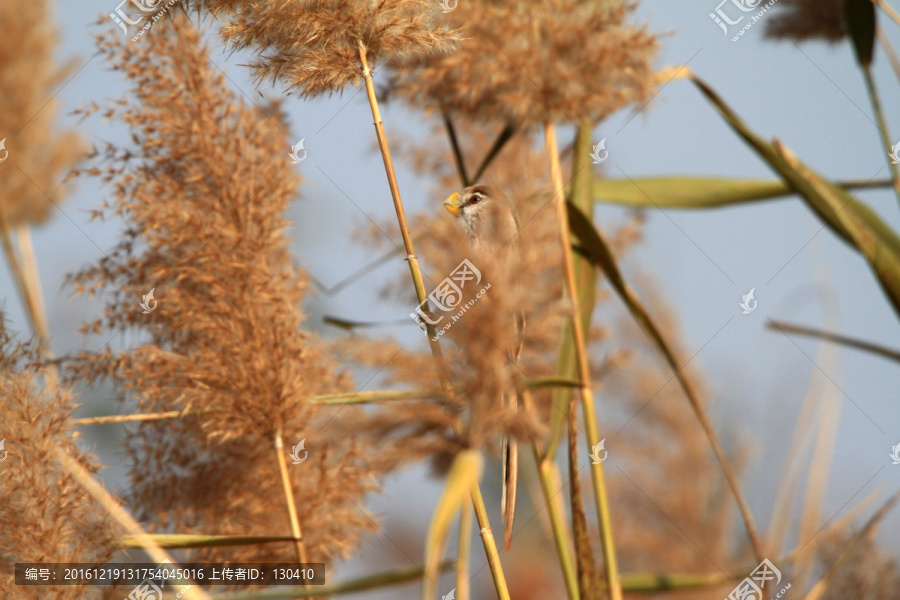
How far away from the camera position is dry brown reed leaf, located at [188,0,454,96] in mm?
1188

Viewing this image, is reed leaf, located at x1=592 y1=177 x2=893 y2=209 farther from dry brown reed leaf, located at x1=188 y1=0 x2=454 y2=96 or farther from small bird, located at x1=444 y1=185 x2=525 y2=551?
dry brown reed leaf, located at x1=188 y1=0 x2=454 y2=96

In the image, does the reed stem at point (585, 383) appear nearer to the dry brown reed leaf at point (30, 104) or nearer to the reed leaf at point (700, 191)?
the reed leaf at point (700, 191)

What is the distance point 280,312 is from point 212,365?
18 centimetres

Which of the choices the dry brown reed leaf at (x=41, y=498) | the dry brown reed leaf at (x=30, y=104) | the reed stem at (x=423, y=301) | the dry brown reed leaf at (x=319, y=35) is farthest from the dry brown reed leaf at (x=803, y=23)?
the dry brown reed leaf at (x=30, y=104)

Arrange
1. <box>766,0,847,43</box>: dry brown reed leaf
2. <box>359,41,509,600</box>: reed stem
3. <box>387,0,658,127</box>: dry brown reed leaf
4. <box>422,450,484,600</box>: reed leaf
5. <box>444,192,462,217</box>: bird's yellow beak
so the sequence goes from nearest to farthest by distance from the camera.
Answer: <box>422,450,484,600</box>: reed leaf < <box>359,41,509,600</box>: reed stem < <box>387,0,658,127</box>: dry brown reed leaf < <box>444,192,462,217</box>: bird's yellow beak < <box>766,0,847,43</box>: dry brown reed leaf

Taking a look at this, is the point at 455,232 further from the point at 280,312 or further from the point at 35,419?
the point at 35,419

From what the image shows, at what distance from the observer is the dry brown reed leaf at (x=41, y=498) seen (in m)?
1.22

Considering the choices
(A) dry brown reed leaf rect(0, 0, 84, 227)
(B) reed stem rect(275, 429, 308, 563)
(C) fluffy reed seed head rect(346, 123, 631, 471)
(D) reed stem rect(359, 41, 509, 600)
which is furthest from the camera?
(A) dry brown reed leaf rect(0, 0, 84, 227)

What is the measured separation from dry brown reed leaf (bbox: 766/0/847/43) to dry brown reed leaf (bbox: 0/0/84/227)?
2.60 m

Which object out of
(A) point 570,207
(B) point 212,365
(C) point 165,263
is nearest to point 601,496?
(A) point 570,207
